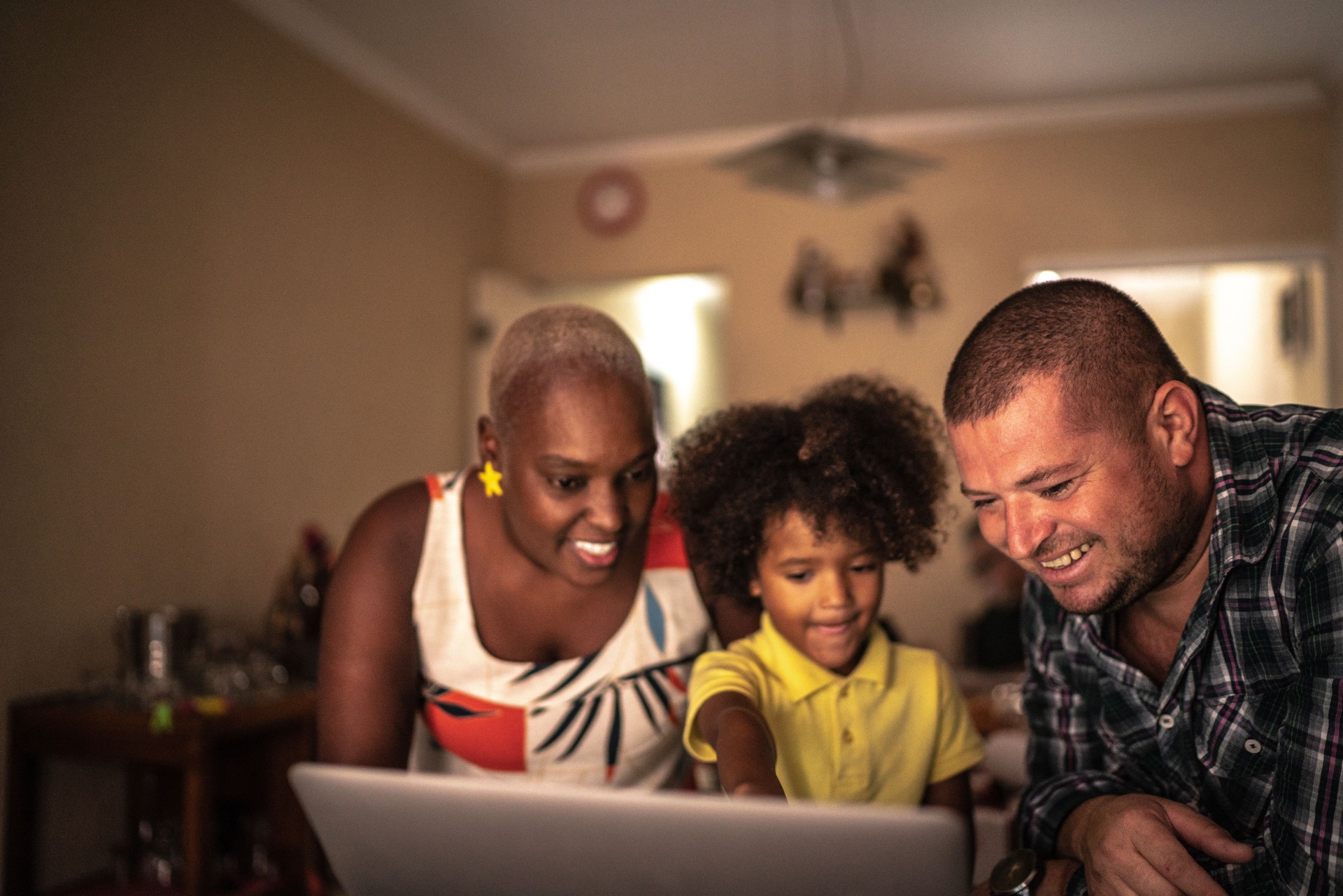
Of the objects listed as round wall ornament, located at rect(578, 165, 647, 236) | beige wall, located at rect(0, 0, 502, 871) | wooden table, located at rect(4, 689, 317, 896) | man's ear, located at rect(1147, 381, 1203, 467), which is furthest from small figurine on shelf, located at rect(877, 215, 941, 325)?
man's ear, located at rect(1147, 381, 1203, 467)

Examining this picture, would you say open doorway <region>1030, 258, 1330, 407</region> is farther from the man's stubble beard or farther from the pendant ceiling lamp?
the man's stubble beard

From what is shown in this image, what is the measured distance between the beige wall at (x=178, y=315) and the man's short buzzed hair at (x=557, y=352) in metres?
1.78

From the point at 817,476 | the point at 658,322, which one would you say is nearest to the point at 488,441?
the point at 817,476

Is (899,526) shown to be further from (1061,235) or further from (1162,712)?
(1061,235)

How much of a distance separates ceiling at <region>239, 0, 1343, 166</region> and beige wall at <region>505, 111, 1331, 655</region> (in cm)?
25

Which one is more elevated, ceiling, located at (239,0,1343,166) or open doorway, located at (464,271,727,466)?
ceiling, located at (239,0,1343,166)

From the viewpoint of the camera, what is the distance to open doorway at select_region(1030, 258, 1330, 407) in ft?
14.9

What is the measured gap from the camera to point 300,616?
304cm

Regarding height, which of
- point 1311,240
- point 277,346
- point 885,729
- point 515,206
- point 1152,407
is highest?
point 515,206

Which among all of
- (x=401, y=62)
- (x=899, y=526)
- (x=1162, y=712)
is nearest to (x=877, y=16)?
(x=401, y=62)

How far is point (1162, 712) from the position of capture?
117 centimetres

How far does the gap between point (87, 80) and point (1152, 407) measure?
2.88 metres

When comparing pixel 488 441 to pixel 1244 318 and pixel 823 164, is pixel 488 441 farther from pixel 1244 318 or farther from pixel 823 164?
pixel 1244 318

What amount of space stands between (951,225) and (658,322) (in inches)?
107
